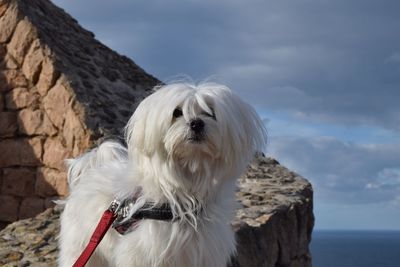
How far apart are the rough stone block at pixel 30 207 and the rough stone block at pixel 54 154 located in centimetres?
59

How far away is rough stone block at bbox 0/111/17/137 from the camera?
11.0m

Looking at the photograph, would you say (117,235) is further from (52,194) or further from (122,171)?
(52,194)

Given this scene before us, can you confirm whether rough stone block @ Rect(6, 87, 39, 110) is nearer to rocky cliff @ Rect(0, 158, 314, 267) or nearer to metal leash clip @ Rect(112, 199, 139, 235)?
rocky cliff @ Rect(0, 158, 314, 267)

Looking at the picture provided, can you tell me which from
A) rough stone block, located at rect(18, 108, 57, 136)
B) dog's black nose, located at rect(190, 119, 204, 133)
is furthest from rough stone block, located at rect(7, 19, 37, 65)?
dog's black nose, located at rect(190, 119, 204, 133)

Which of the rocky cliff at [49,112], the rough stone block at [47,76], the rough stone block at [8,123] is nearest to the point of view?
the rocky cliff at [49,112]

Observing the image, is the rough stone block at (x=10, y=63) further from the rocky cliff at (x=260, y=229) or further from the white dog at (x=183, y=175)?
the white dog at (x=183, y=175)

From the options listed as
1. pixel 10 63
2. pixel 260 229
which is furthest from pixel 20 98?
pixel 260 229

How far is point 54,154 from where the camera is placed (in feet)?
34.4

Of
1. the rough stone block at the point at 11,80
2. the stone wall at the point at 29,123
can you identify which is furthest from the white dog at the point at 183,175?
the rough stone block at the point at 11,80

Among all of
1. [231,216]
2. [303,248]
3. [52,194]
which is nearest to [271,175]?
[303,248]

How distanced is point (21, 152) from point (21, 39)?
1.66m

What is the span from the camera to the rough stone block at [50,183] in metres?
10.4

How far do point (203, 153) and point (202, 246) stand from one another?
59cm

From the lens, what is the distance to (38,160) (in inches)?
422
